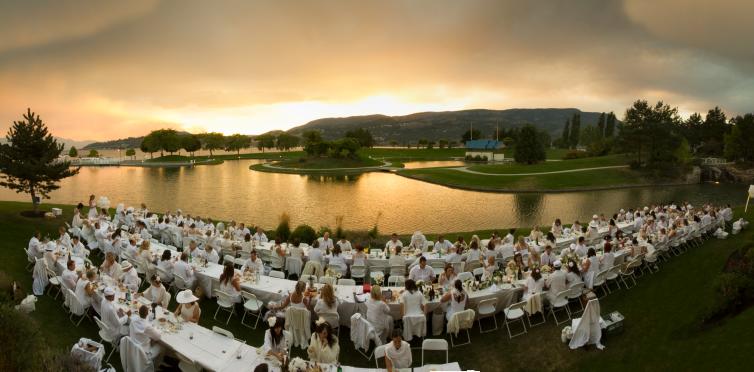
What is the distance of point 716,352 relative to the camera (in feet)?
24.7

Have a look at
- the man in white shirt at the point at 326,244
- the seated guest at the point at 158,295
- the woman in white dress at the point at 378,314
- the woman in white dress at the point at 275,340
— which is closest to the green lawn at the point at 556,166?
the man in white shirt at the point at 326,244

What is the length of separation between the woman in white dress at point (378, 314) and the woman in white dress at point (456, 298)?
1.66m

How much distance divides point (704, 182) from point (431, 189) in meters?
43.9

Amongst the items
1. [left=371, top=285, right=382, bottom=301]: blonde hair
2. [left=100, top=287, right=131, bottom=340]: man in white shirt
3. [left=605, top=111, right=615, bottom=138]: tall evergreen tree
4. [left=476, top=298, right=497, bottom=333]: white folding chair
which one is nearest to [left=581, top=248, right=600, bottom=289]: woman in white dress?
[left=476, top=298, right=497, bottom=333]: white folding chair

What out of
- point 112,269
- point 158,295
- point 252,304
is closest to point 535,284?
point 252,304

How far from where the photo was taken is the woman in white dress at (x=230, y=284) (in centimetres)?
1177

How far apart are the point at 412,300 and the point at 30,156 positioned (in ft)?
80.6

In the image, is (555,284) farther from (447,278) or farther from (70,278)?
(70,278)

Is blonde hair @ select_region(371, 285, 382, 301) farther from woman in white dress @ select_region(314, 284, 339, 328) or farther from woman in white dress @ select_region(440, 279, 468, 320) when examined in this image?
woman in white dress @ select_region(440, 279, 468, 320)

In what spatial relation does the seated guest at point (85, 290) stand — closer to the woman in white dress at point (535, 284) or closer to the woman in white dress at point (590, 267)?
the woman in white dress at point (535, 284)

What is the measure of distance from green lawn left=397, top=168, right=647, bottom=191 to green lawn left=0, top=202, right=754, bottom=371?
37.9 metres

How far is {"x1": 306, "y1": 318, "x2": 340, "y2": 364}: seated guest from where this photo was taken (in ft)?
26.6

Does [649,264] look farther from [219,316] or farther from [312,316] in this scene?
[219,316]

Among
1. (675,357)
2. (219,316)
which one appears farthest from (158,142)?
(675,357)
